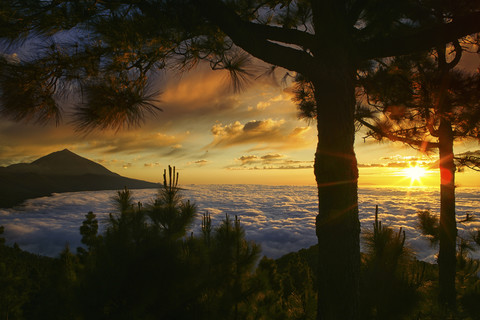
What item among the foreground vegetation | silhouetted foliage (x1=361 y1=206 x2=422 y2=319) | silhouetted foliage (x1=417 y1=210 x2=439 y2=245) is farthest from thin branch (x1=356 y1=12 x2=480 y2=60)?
silhouetted foliage (x1=417 y1=210 x2=439 y2=245)

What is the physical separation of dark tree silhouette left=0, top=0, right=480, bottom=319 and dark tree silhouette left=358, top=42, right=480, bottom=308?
816mm

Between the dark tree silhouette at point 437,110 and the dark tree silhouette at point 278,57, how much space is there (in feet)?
2.68

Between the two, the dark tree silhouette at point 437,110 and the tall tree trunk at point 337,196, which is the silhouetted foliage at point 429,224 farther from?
the tall tree trunk at point 337,196

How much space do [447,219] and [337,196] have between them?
6461mm

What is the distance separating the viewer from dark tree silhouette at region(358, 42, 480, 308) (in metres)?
3.78

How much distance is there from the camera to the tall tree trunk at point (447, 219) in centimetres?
731

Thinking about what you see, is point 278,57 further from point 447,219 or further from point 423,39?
point 447,219

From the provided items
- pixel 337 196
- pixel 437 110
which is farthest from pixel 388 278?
pixel 437 110

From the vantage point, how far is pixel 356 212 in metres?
3.10

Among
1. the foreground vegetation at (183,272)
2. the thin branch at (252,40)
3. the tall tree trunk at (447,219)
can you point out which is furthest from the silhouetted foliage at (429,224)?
the thin branch at (252,40)

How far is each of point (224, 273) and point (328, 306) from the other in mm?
2411

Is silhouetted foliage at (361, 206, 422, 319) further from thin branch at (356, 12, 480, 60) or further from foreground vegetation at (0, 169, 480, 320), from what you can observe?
thin branch at (356, 12, 480, 60)

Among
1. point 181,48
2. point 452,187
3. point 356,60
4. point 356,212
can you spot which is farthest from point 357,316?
point 452,187

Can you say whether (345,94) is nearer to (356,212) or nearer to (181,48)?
(356,212)
